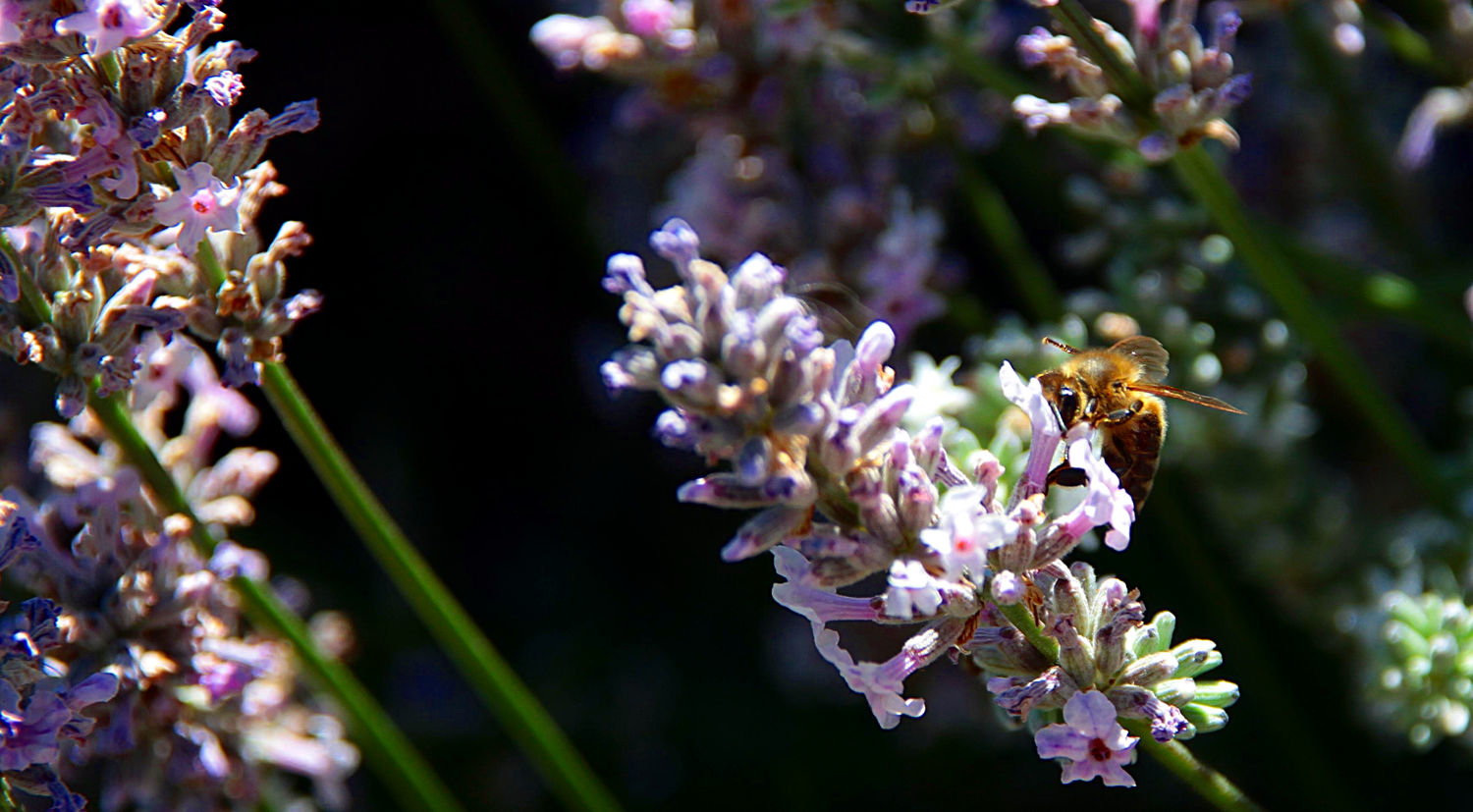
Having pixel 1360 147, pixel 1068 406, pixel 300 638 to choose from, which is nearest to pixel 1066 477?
pixel 1068 406

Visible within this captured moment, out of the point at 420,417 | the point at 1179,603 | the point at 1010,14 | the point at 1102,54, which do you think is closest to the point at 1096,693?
the point at 1102,54

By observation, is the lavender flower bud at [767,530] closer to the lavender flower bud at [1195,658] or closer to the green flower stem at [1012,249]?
the lavender flower bud at [1195,658]

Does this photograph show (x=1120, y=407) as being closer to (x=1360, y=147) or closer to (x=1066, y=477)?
(x=1066, y=477)

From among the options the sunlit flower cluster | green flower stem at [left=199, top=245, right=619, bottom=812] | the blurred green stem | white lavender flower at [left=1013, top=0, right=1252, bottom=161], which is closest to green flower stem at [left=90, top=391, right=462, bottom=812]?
green flower stem at [left=199, top=245, right=619, bottom=812]

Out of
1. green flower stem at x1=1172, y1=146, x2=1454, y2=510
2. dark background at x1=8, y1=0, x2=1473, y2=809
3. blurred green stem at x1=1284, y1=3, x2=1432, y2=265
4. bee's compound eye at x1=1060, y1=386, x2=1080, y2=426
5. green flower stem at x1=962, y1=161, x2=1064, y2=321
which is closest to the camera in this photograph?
bee's compound eye at x1=1060, y1=386, x2=1080, y2=426

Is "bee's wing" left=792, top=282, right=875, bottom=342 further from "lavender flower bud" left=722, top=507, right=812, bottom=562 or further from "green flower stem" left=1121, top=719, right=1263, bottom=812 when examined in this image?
"green flower stem" left=1121, top=719, right=1263, bottom=812

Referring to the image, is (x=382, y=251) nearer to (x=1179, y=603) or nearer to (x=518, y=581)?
(x=518, y=581)

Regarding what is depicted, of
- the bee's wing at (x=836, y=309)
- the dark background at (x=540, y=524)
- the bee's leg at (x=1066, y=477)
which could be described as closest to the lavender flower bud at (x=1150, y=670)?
the bee's leg at (x=1066, y=477)
